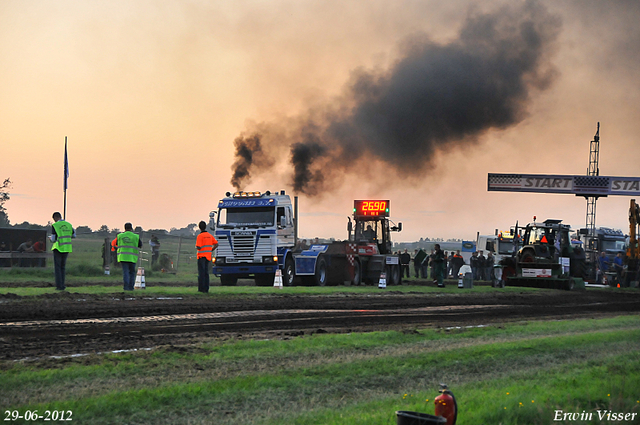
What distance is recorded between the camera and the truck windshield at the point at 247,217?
87.6 ft

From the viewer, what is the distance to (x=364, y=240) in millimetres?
30984

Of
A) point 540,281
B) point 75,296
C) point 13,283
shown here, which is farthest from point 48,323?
point 540,281

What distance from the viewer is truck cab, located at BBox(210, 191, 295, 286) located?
26688mm

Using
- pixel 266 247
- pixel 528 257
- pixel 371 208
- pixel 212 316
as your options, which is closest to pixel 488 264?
pixel 528 257

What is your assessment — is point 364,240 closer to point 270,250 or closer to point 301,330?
point 270,250

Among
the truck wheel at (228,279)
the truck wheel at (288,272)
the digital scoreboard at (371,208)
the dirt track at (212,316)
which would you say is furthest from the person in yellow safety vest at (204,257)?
the digital scoreboard at (371,208)

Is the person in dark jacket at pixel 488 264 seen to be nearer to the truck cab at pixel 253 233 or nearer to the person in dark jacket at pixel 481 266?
the person in dark jacket at pixel 481 266

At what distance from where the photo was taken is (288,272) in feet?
90.2

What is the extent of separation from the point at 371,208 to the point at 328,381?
918 inches

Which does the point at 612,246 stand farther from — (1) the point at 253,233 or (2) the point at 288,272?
(1) the point at 253,233

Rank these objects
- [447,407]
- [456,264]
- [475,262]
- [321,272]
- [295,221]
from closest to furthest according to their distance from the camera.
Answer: [447,407]
[295,221]
[321,272]
[456,264]
[475,262]

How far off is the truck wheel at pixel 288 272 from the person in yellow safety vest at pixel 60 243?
996cm

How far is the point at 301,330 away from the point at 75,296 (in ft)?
23.9

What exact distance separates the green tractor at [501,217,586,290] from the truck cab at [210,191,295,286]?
418 inches
